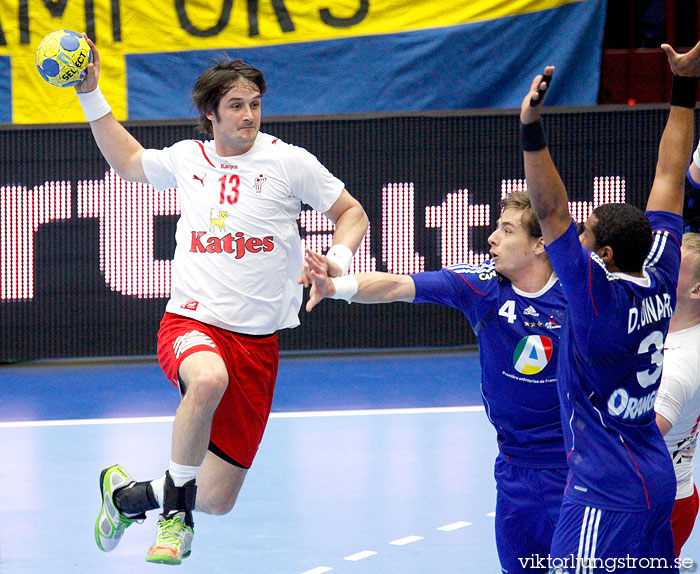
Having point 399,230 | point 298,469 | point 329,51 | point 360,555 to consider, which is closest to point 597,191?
point 399,230

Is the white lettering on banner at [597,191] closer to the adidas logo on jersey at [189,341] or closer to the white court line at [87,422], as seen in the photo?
the white court line at [87,422]

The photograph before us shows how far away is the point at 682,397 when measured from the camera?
3.92m

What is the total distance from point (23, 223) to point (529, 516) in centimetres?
753

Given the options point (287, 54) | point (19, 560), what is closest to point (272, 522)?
point (19, 560)

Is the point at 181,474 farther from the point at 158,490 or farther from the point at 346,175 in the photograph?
the point at 346,175

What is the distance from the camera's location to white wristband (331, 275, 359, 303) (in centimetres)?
405

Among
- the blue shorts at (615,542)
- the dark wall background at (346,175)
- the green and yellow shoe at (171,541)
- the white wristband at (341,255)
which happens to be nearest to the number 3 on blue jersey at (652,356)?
the blue shorts at (615,542)

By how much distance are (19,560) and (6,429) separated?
3.16m

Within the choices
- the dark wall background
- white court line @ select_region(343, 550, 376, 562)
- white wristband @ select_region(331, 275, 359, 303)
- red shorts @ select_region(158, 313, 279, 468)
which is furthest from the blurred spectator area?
white wristband @ select_region(331, 275, 359, 303)

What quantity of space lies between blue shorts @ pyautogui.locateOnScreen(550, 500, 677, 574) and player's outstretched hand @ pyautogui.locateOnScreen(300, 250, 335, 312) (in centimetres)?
127

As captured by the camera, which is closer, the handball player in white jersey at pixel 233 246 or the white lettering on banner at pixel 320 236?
the handball player in white jersey at pixel 233 246

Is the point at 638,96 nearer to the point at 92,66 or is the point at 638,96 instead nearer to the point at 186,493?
the point at 92,66

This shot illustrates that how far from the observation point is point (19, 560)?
18.3 ft

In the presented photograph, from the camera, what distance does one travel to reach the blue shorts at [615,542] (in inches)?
131
